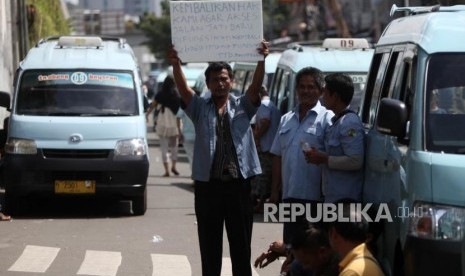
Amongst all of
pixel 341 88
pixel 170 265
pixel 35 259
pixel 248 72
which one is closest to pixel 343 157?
pixel 341 88

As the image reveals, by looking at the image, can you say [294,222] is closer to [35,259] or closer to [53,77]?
[35,259]

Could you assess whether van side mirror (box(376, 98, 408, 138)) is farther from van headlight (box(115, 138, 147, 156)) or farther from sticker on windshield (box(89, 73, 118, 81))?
sticker on windshield (box(89, 73, 118, 81))

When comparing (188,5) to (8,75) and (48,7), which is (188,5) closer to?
(8,75)

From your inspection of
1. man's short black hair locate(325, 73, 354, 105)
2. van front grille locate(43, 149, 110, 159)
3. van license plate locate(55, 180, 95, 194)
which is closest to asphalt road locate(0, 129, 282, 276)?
van license plate locate(55, 180, 95, 194)

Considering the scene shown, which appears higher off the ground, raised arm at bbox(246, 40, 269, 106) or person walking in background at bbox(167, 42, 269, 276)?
raised arm at bbox(246, 40, 269, 106)

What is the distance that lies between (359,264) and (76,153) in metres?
8.74

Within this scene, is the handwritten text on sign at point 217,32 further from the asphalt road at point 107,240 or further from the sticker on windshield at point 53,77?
the sticker on windshield at point 53,77

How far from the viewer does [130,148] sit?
1466 centimetres

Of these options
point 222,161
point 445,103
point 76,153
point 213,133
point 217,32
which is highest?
point 217,32

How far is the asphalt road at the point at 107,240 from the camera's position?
36.1 ft

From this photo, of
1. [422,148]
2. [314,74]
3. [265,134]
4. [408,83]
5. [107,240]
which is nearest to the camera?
[422,148]

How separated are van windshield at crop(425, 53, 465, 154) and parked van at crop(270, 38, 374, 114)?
22.0 feet

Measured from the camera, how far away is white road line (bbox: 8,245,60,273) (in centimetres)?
1098

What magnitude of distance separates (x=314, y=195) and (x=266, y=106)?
230 inches
